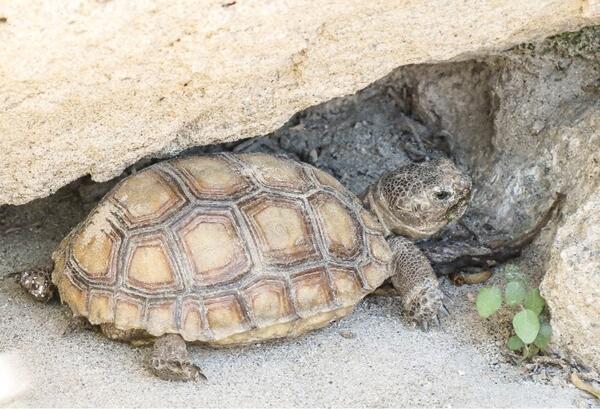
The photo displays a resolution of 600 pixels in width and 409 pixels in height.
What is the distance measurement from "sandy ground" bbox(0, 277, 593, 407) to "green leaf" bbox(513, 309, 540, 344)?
175 millimetres

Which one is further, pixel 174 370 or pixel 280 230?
pixel 280 230

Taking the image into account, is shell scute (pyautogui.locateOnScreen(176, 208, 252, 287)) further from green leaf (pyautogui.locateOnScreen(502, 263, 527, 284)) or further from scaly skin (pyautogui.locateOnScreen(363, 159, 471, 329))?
green leaf (pyautogui.locateOnScreen(502, 263, 527, 284))

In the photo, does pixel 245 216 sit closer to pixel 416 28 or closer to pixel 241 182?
pixel 241 182

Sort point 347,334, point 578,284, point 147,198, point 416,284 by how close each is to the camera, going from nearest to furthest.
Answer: point 578,284 → point 147,198 → point 347,334 → point 416,284

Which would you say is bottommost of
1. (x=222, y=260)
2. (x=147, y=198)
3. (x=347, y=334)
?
(x=347, y=334)

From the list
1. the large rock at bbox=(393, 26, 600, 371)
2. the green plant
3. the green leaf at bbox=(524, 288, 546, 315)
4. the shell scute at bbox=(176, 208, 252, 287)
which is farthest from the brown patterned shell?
the large rock at bbox=(393, 26, 600, 371)

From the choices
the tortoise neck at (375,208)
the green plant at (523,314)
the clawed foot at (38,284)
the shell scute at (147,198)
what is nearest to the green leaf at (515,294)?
the green plant at (523,314)

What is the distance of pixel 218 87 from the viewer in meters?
2.79

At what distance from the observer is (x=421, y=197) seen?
3.59m

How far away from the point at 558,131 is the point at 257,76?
144cm

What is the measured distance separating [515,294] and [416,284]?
486 millimetres

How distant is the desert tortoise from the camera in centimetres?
289

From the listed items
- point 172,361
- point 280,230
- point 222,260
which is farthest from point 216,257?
point 172,361

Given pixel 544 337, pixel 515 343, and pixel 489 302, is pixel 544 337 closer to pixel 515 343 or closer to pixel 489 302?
pixel 515 343
